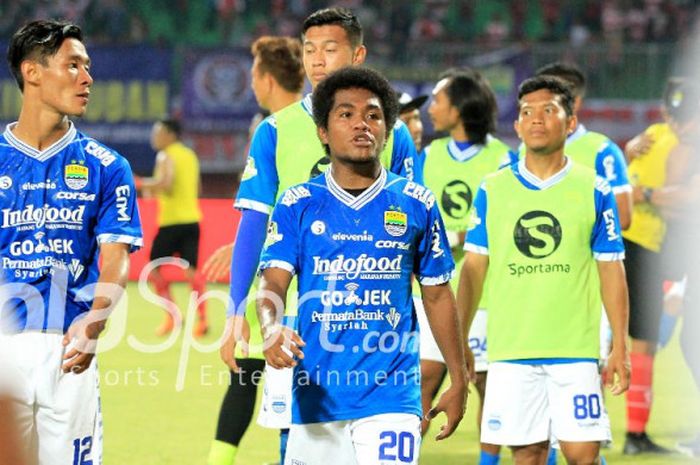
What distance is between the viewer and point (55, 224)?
4.87 meters

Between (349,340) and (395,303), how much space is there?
0.20 metres

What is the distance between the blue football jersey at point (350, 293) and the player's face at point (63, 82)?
35.5 inches

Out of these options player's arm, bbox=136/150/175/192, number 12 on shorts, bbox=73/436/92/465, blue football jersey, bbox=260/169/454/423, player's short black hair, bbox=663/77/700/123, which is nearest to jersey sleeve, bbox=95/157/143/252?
blue football jersey, bbox=260/169/454/423

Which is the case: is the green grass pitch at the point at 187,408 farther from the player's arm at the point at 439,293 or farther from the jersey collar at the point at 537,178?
the player's arm at the point at 439,293

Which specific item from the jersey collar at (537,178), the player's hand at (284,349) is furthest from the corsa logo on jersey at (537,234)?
the player's hand at (284,349)

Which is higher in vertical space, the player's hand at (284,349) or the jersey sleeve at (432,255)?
the jersey sleeve at (432,255)

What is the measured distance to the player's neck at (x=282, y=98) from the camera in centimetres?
Result: 692

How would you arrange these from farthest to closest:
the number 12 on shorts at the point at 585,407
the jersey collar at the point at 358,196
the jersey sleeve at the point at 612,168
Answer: the jersey sleeve at the point at 612,168
the number 12 on shorts at the point at 585,407
the jersey collar at the point at 358,196

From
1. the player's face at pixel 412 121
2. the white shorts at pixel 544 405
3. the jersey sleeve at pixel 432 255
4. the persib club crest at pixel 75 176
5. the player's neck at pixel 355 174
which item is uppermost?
the player's face at pixel 412 121

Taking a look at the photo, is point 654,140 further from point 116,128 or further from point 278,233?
point 116,128

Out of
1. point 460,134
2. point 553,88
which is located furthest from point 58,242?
point 460,134

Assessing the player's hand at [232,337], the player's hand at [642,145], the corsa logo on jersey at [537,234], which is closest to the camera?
the player's hand at [232,337]

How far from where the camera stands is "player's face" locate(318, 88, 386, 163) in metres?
4.64

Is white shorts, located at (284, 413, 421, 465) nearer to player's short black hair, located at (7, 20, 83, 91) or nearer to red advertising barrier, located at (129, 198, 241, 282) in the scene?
player's short black hair, located at (7, 20, 83, 91)
